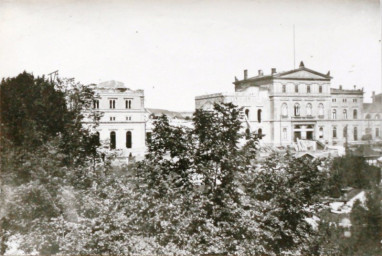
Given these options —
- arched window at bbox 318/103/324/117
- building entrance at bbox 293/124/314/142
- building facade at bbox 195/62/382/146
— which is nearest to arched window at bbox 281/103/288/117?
building facade at bbox 195/62/382/146

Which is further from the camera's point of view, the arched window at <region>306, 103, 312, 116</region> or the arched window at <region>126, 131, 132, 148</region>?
the arched window at <region>306, 103, 312, 116</region>

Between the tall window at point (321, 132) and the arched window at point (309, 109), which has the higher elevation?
the arched window at point (309, 109)

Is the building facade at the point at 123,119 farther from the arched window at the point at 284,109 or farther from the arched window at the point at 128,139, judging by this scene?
the arched window at the point at 284,109

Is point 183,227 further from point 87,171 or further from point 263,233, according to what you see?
point 87,171

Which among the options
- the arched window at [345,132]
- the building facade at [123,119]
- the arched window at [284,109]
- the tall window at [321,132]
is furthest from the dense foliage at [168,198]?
the tall window at [321,132]

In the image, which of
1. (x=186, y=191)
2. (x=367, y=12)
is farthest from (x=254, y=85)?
(x=186, y=191)

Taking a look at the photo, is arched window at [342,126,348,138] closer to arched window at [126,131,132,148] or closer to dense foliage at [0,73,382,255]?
arched window at [126,131,132,148]

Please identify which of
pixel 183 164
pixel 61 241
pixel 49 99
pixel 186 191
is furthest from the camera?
pixel 49 99
